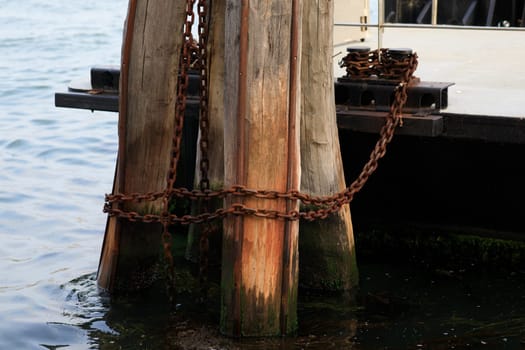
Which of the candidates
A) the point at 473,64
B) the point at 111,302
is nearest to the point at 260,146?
the point at 111,302

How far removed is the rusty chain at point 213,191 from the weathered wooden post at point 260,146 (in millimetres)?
45

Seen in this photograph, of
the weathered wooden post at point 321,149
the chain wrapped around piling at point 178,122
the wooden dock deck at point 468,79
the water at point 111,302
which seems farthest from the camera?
the wooden dock deck at point 468,79

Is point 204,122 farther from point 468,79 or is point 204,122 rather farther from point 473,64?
point 473,64

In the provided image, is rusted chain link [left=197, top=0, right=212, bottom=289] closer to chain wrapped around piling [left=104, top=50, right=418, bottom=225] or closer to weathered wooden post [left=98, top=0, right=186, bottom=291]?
chain wrapped around piling [left=104, top=50, right=418, bottom=225]

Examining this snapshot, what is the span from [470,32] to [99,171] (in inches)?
160

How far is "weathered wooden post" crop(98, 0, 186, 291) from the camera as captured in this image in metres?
6.16

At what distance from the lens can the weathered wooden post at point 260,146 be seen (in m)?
5.61

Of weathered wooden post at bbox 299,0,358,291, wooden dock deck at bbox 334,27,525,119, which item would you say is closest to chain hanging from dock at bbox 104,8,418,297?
weathered wooden post at bbox 299,0,358,291

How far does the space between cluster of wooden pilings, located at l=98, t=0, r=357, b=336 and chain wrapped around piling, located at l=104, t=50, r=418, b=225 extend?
1.9 inches

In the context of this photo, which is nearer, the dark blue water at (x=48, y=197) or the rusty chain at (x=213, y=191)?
the rusty chain at (x=213, y=191)

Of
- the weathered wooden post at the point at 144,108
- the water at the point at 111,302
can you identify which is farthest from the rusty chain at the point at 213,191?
the water at the point at 111,302

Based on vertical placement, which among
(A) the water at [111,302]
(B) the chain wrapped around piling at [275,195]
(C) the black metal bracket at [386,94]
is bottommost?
(A) the water at [111,302]

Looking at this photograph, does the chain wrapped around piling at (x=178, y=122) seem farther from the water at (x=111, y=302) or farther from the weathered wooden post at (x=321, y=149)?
the weathered wooden post at (x=321, y=149)

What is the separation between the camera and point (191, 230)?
24.7 feet
